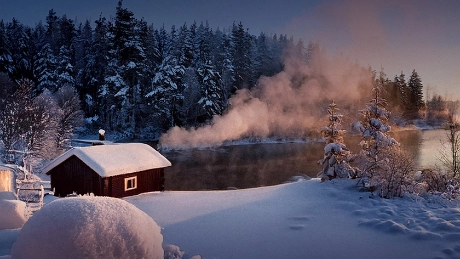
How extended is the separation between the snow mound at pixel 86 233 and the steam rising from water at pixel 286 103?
36770 millimetres

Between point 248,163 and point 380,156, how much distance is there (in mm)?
17912

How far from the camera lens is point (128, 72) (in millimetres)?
49688

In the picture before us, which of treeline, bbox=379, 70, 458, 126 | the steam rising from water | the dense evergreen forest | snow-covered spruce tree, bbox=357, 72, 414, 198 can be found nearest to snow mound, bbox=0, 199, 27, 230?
snow-covered spruce tree, bbox=357, 72, 414, 198

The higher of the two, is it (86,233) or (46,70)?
(46,70)

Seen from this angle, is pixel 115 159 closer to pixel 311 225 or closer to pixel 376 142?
pixel 311 225

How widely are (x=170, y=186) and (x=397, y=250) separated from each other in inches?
811

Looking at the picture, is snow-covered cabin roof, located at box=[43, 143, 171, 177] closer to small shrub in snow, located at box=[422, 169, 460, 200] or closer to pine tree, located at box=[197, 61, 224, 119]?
small shrub in snow, located at box=[422, 169, 460, 200]

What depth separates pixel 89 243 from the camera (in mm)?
5211

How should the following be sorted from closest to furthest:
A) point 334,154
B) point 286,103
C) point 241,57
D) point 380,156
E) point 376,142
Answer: point 380,156
point 334,154
point 376,142
point 286,103
point 241,57

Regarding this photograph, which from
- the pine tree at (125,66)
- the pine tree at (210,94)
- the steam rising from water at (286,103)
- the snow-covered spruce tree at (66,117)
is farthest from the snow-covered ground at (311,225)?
the pine tree at (125,66)

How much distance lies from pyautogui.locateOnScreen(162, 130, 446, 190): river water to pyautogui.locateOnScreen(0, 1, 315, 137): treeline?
11425 millimetres

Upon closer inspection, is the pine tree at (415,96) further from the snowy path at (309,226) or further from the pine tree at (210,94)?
the snowy path at (309,226)

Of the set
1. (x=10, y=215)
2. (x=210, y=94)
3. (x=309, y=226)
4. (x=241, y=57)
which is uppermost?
(x=241, y=57)

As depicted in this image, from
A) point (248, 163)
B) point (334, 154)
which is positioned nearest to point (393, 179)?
point (334, 154)
